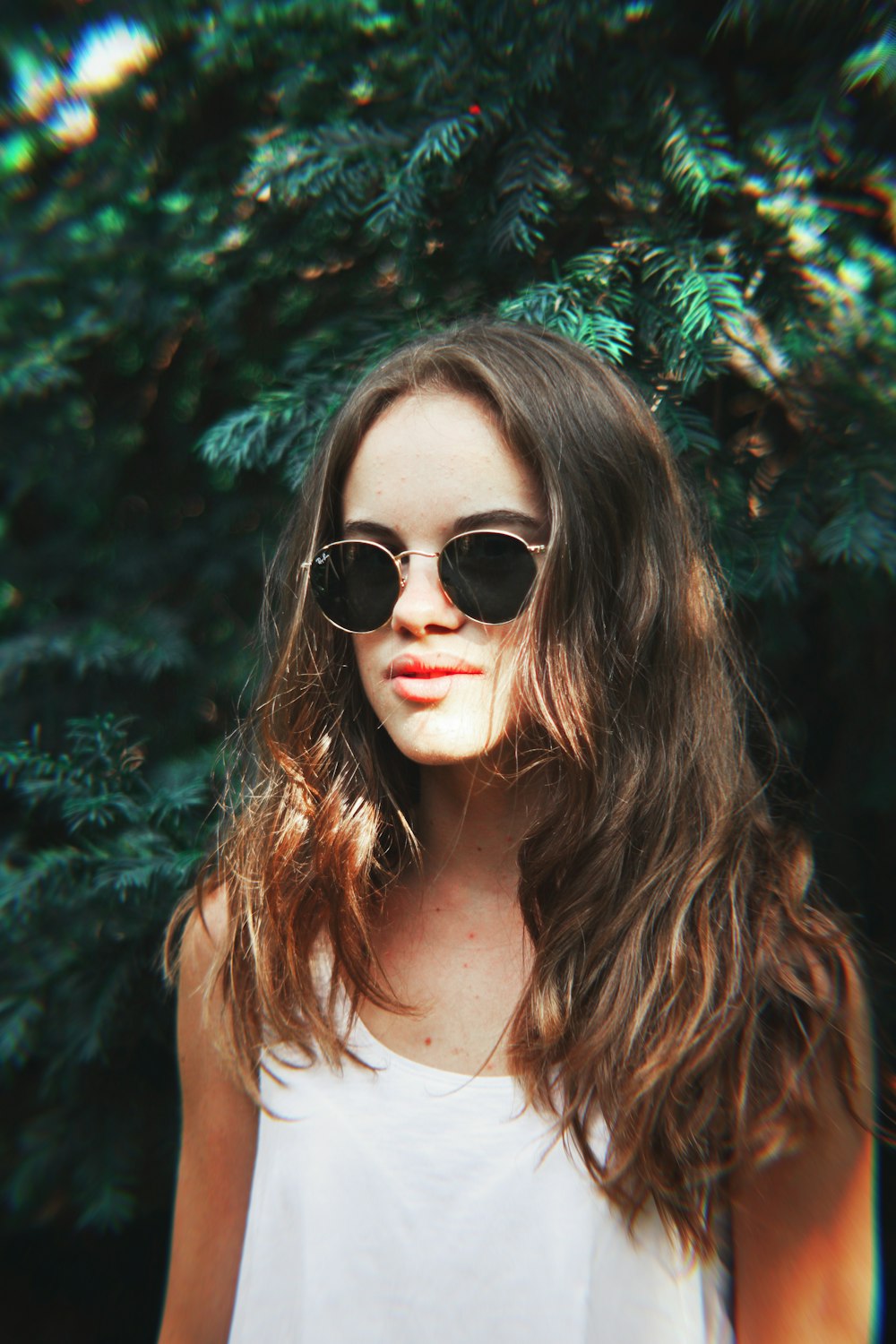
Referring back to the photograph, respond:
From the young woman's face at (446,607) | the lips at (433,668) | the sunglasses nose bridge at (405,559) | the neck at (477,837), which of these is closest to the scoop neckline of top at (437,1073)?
the neck at (477,837)

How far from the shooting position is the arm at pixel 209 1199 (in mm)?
1431

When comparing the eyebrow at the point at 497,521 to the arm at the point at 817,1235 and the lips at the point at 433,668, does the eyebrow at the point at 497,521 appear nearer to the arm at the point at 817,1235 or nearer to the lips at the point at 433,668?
the lips at the point at 433,668

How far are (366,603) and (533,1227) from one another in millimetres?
808

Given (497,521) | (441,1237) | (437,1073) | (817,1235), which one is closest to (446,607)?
(497,521)

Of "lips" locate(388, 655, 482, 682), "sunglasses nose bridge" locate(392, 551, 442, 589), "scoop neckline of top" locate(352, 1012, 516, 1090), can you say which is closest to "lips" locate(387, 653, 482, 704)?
"lips" locate(388, 655, 482, 682)

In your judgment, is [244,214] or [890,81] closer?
[890,81]

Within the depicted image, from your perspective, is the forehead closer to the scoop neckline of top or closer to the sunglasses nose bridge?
the sunglasses nose bridge

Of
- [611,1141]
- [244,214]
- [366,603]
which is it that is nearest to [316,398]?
[244,214]

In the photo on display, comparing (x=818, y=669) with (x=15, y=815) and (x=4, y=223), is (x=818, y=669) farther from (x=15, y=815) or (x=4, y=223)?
(x=4, y=223)

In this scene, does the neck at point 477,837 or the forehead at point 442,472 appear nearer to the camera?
the forehead at point 442,472

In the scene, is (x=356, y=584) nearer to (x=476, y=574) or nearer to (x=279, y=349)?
(x=476, y=574)

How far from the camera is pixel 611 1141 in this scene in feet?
→ 3.77

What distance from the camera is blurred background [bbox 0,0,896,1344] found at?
160cm

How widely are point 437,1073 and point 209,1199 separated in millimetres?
486
